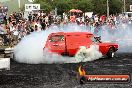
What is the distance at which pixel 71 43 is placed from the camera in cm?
2314

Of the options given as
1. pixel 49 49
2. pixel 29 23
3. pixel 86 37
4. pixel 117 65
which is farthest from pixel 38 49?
pixel 29 23

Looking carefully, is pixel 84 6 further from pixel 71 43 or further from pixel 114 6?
pixel 71 43

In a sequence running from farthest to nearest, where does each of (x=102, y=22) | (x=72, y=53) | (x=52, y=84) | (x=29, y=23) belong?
1. (x=102, y=22)
2. (x=29, y=23)
3. (x=72, y=53)
4. (x=52, y=84)

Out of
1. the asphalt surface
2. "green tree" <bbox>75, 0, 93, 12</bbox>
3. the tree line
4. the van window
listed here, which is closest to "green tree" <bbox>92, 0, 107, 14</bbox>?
the tree line

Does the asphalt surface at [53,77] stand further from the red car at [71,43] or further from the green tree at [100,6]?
the green tree at [100,6]

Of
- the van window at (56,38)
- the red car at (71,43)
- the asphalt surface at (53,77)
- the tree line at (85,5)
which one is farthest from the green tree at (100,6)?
the asphalt surface at (53,77)

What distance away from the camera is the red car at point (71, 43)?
2286 cm

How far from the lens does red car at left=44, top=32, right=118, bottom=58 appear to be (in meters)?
22.9

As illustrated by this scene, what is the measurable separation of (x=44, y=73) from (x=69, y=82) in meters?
3.18

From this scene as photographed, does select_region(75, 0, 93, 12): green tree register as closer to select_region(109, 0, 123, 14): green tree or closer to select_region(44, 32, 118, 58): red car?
select_region(109, 0, 123, 14): green tree

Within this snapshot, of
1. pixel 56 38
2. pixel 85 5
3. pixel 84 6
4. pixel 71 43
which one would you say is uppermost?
pixel 85 5

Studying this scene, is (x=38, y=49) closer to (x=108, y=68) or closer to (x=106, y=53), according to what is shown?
(x=106, y=53)

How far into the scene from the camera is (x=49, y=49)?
902 inches

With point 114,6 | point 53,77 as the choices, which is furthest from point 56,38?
point 114,6
